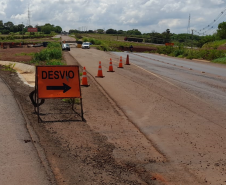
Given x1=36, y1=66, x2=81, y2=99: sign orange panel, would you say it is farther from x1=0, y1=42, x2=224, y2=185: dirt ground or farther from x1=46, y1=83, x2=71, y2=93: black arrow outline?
x1=0, y1=42, x2=224, y2=185: dirt ground

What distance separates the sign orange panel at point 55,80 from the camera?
29.5 feet

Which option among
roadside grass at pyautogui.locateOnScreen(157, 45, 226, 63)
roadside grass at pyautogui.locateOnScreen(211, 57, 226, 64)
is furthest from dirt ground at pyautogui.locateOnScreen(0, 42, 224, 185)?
roadside grass at pyautogui.locateOnScreen(157, 45, 226, 63)

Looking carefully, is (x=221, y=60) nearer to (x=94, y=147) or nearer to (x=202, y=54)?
(x=202, y=54)

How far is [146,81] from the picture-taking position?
56.0 ft

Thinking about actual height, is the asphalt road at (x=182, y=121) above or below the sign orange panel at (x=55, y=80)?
below

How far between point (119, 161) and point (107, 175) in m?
0.69

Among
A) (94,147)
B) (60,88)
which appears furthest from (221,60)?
(94,147)

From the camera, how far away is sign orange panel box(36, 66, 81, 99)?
8.98 meters

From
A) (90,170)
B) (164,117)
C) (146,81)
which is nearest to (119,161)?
(90,170)

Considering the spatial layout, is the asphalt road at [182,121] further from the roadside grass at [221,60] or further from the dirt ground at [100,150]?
the roadside grass at [221,60]

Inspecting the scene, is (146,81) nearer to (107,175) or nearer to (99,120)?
(99,120)

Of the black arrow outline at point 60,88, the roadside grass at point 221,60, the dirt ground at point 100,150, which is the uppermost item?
the black arrow outline at point 60,88

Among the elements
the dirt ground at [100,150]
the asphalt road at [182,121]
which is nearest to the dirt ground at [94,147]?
the dirt ground at [100,150]

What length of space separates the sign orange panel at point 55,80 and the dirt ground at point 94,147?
0.64m
